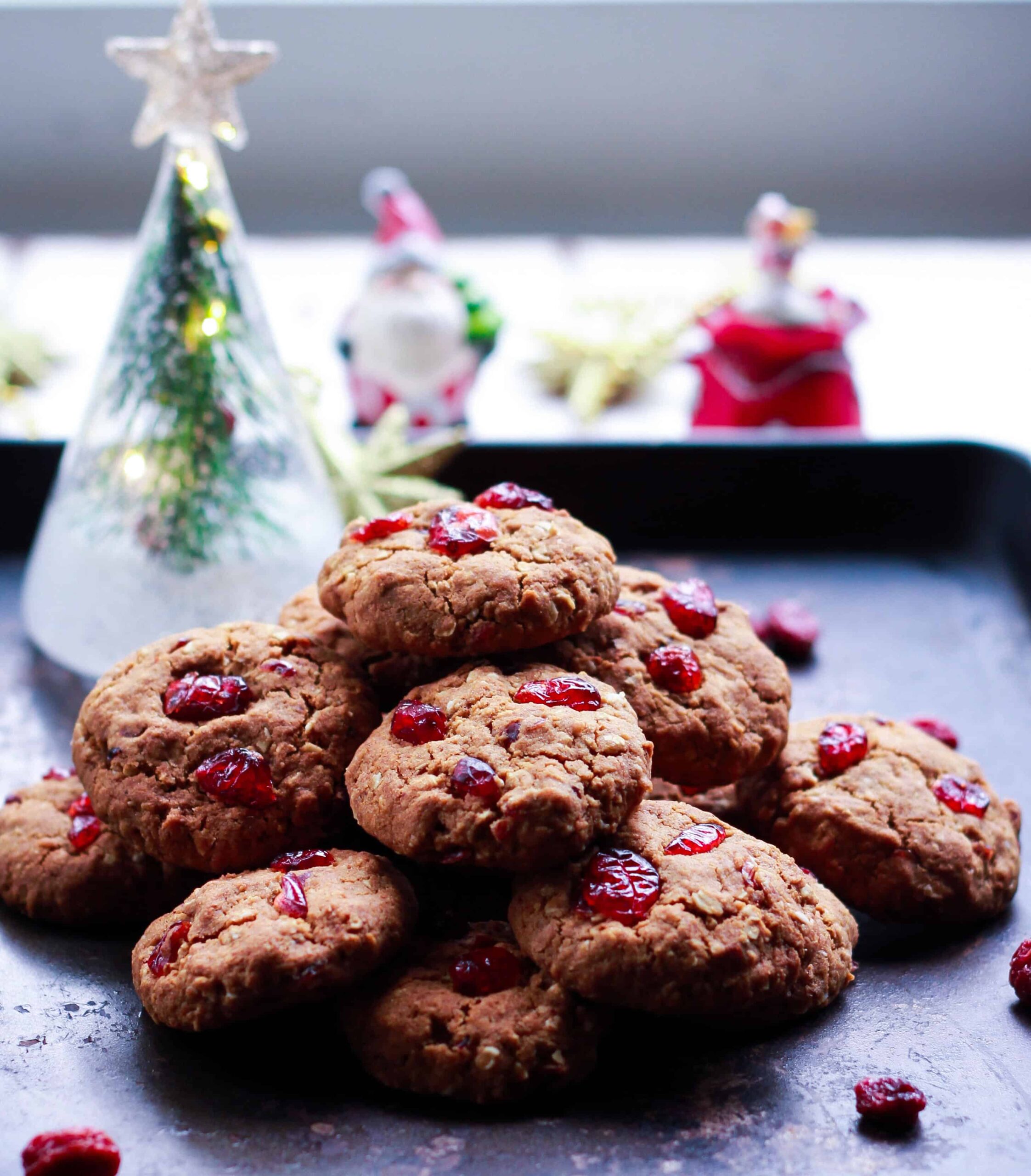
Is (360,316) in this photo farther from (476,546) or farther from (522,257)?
(522,257)

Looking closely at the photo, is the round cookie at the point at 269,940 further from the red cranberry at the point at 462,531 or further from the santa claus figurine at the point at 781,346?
the santa claus figurine at the point at 781,346

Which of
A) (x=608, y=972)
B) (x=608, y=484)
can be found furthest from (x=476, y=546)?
(x=608, y=484)

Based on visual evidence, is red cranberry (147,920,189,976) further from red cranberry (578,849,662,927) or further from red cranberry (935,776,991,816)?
red cranberry (935,776,991,816)

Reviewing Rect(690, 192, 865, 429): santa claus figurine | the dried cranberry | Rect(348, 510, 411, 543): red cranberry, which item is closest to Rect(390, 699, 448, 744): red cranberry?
Rect(348, 510, 411, 543): red cranberry

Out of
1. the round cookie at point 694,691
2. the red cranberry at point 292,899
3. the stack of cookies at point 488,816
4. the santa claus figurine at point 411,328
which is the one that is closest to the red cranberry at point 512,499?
the stack of cookies at point 488,816

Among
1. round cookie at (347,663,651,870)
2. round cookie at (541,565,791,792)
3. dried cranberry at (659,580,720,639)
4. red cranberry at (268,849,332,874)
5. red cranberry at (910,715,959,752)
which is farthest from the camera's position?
red cranberry at (910,715,959,752)
